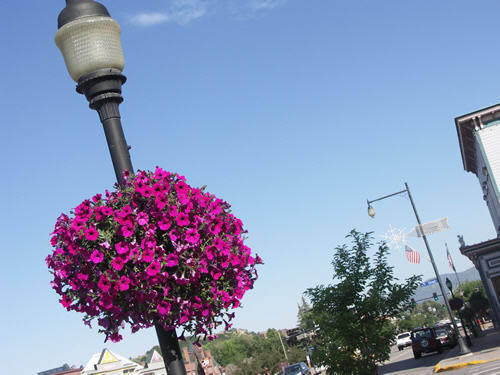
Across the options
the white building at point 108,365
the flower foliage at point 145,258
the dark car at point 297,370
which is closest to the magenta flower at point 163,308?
the flower foliage at point 145,258

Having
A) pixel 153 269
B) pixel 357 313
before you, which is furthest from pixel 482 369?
pixel 153 269

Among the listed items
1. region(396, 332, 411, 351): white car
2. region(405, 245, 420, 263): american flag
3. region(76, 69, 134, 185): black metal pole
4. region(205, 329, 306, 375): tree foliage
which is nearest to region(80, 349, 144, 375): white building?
region(396, 332, 411, 351): white car

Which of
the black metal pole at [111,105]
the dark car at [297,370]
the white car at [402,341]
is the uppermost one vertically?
the black metal pole at [111,105]

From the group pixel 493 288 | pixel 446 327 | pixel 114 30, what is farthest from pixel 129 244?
pixel 446 327

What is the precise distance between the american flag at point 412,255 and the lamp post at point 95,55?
26.1 m

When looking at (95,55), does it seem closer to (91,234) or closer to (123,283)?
(91,234)

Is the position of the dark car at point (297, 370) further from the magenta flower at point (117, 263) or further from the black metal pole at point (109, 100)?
the magenta flower at point (117, 263)

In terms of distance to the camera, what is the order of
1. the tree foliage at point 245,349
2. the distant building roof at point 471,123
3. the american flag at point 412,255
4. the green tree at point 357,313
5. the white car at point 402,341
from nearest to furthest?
the green tree at point 357,313
the distant building roof at point 471,123
the american flag at point 412,255
the white car at point 402,341
the tree foliage at point 245,349

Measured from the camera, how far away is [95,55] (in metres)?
Result: 5.30

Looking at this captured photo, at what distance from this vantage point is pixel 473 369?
2119 centimetres

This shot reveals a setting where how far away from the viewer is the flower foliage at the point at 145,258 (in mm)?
4207

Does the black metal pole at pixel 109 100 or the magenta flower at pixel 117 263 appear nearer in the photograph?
the magenta flower at pixel 117 263

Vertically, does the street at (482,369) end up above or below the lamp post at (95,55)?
below

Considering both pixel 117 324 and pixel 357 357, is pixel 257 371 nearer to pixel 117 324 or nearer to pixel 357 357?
pixel 357 357
